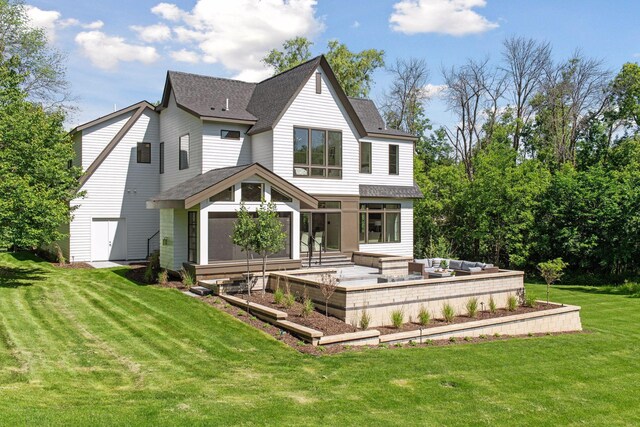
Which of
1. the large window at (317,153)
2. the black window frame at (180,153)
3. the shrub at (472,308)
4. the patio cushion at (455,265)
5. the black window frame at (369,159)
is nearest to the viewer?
the shrub at (472,308)

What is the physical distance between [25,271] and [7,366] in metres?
11.9

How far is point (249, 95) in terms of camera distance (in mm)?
24719

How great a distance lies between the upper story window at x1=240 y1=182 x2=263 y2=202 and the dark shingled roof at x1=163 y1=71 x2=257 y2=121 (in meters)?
4.43

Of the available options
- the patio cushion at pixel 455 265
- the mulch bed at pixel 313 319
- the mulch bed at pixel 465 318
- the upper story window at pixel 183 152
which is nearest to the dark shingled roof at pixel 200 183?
the upper story window at pixel 183 152

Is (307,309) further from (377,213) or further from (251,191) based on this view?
(377,213)

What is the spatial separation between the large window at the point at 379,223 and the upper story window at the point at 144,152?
1044 centimetres

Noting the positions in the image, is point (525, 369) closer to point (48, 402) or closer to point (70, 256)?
point (48, 402)

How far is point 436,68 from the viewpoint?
4666cm

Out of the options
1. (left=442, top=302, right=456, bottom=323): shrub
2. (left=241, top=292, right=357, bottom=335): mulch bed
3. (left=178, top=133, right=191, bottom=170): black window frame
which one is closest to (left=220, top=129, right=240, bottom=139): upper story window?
(left=178, top=133, right=191, bottom=170): black window frame

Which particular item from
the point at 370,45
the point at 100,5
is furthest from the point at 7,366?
the point at 370,45

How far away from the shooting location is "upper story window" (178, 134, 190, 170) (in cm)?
2235

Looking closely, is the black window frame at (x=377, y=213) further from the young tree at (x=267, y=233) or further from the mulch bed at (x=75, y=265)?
the mulch bed at (x=75, y=265)

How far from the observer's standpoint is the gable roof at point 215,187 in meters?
17.0

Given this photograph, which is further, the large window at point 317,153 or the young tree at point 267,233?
the large window at point 317,153
